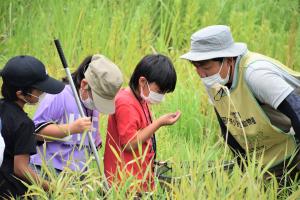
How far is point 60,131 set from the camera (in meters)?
3.48

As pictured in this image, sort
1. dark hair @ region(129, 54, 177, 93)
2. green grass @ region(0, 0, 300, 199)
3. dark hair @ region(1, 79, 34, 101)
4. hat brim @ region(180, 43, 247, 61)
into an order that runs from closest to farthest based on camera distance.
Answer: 1. dark hair @ region(1, 79, 34, 101)
2. hat brim @ region(180, 43, 247, 61)
3. dark hair @ region(129, 54, 177, 93)
4. green grass @ region(0, 0, 300, 199)

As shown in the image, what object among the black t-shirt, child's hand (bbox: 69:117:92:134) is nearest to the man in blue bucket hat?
child's hand (bbox: 69:117:92:134)

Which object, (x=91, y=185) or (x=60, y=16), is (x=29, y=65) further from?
(x=60, y=16)

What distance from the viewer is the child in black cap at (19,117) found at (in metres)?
3.32

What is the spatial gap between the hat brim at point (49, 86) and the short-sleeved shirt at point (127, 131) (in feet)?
1.09

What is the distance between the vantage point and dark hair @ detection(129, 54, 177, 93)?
12.1 ft

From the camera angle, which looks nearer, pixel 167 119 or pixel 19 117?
pixel 19 117

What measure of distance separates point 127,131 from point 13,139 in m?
0.55

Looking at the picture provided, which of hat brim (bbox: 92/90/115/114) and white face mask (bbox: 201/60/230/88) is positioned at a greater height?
white face mask (bbox: 201/60/230/88)

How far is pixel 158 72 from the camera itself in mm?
3684

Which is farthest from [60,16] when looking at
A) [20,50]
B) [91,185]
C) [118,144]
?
[91,185]

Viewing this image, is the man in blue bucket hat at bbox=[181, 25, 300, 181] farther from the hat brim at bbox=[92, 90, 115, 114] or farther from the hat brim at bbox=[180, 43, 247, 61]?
the hat brim at bbox=[92, 90, 115, 114]

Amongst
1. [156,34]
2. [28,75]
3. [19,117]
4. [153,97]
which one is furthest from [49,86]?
[156,34]

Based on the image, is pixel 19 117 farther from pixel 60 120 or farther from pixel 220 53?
pixel 220 53
